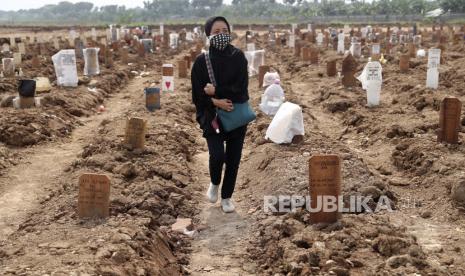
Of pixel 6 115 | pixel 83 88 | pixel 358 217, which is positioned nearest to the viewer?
pixel 358 217

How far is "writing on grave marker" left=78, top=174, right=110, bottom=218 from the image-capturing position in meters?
4.95

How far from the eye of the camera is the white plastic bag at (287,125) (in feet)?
24.3

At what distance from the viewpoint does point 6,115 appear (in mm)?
9625

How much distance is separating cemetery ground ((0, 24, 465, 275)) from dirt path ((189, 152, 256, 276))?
0.06 feet

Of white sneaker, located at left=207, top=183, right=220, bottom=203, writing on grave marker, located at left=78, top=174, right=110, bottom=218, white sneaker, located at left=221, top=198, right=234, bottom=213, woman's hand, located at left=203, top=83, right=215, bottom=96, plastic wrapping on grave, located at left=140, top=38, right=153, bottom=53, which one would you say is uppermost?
woman's hand, located at left=203, top=83, right=215, bottom=96

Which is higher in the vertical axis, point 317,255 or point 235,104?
point 235,104

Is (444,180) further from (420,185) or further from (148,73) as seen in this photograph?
(148,73)

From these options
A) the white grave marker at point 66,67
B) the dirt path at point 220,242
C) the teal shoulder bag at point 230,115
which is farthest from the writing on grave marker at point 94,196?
the white grave marker at point 66,67

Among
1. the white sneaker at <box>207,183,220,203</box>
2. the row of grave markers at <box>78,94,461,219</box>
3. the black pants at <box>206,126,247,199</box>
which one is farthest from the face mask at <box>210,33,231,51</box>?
the white sneaker at <box>207,183,220,203</box>

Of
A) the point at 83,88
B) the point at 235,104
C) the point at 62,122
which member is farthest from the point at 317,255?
the point at 83,88

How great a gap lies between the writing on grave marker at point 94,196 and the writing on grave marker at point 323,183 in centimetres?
183

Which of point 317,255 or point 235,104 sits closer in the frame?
point 317,255

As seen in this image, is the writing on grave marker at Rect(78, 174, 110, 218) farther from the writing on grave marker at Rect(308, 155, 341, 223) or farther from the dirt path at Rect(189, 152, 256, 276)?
the writing on grave marker at Rect(308, 155, 341, 223)

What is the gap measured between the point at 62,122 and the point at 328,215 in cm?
653
